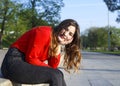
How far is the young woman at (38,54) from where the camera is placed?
15.8 ft

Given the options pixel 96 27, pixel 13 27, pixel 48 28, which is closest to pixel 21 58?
pixel 48 28

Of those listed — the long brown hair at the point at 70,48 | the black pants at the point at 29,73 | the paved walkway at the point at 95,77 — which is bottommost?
the paved walkway at the point at 95,77

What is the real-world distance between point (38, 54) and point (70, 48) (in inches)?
21.1

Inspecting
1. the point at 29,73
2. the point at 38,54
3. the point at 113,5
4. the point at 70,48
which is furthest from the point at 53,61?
the point at 113,5

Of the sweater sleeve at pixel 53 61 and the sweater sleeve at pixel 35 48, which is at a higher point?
the sweater sleeve at pixel 35 48

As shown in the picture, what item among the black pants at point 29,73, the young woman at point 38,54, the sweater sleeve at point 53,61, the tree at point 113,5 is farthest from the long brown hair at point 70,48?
the tree at point 113,5

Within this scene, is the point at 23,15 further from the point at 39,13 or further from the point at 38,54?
the point at 38,54

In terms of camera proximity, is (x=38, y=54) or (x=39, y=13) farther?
(x=39, y=13)

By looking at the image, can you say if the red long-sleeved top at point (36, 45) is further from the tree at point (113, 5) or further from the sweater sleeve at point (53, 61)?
the tree at point (113, 5)

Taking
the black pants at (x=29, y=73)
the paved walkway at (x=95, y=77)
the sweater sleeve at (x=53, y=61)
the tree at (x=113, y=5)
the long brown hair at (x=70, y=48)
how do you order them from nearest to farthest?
the black pants at (x=29, y=73), the long brown hair at (x=70, y=48), the sweater sleeve at (x=53, y=61), the paved walkway at (x=95, y=77), the tree at (x=113, y=5)

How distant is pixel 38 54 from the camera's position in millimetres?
4867

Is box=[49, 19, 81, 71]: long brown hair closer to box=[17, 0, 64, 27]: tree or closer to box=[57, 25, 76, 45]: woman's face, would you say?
box=[57, 25, 76, 45]: woman's face

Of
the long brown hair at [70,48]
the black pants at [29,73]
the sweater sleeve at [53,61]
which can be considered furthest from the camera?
the sweater sleeve at [53,61]

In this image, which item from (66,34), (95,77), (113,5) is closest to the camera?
(66,34)
